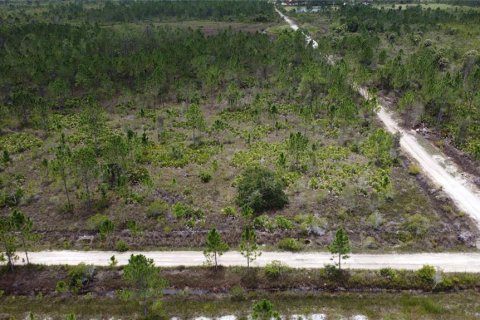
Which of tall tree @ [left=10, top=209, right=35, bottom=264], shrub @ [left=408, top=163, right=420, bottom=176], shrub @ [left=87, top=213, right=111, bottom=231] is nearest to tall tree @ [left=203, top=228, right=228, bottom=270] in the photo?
shrub @ [left=87, top=213, right=111, bottom=231]

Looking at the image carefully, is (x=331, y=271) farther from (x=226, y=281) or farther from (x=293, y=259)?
(x=226, y=281)

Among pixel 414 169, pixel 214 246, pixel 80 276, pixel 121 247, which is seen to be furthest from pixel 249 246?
pixel 414 169

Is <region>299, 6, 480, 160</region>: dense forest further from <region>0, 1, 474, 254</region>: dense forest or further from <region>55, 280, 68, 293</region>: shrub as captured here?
<region>55, 280, 68, 293</region>: shrub

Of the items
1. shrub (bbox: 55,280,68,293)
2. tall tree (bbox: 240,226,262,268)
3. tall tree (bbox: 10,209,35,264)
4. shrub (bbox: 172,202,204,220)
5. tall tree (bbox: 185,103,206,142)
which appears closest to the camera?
shrub (bbox: 55,280,68,293)

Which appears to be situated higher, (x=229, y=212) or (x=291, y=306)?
(x=229, y=212)

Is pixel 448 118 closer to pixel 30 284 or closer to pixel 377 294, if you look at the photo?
pixel 377 294

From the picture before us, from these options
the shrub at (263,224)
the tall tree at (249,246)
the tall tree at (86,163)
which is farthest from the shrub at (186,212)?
the tall tree at (86,163)

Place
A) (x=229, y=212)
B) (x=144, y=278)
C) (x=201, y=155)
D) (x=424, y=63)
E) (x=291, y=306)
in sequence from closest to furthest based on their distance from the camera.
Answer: (x=144, y=278) → (x=291, y=306) → (x=229, y=212) → (x=201, y=155) → (x=424, y=63)
